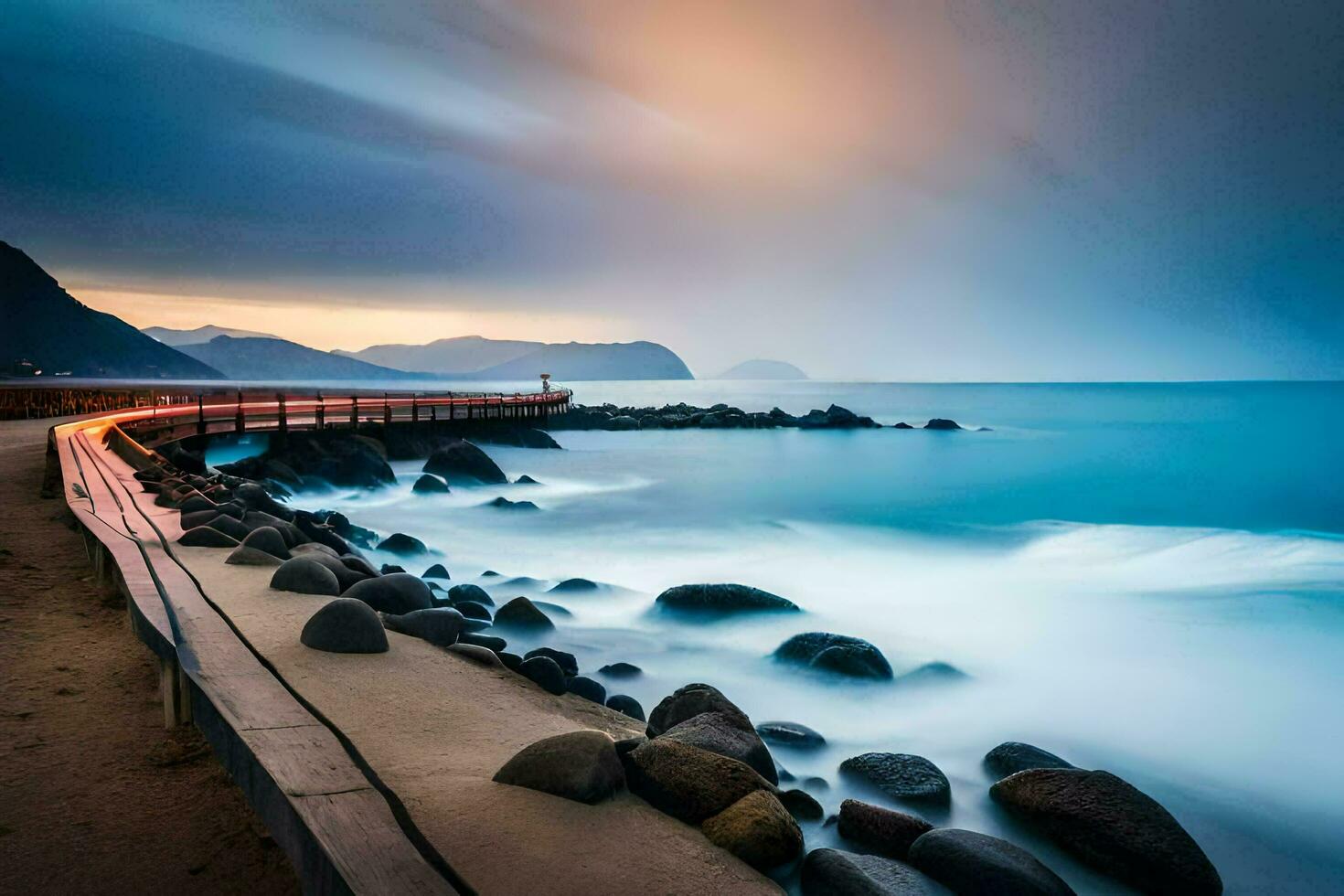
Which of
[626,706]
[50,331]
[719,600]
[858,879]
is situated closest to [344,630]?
[626,706]

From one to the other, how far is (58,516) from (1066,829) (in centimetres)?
833

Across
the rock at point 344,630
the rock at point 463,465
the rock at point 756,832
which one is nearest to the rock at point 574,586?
the rock at point 344,630

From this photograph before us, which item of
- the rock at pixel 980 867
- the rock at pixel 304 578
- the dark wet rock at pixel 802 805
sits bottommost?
the dark wet rock at pixel 802 805

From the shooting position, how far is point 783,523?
693 inches

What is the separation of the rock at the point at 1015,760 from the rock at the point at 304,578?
427 cm

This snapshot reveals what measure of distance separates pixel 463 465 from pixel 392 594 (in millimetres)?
15374

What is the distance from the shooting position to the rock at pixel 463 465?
20.0 m

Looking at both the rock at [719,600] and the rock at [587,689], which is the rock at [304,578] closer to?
the rock at [587,689]

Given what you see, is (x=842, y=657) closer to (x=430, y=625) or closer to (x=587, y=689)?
(x=587, y=689)

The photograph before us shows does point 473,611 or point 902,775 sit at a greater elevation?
point 473,611

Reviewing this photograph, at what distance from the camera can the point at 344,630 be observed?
12.5ft

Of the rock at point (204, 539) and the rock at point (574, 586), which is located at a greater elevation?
the rock at point (204, 539)

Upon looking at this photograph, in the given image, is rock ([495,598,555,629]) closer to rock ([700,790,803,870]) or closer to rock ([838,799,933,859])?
rock ([838,799,933,859])

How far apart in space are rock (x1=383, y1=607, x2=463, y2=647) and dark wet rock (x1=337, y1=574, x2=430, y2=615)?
0.44m
